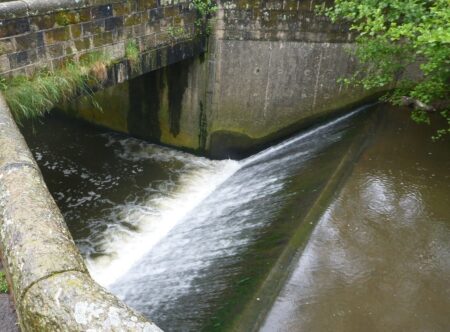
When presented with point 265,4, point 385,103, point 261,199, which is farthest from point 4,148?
point 385,103

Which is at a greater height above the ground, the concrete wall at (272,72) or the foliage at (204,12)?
the foliage at (204,12)

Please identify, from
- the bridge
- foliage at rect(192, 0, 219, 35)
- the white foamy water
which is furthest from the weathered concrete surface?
foliage at rect(192, 0, 219, 35)

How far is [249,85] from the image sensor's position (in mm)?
7398

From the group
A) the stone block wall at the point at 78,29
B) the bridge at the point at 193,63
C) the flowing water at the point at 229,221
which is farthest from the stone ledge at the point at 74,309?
the stone block wall at the point at 78,29

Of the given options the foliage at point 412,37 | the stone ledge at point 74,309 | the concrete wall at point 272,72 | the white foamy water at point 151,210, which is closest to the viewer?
the stone ledge at point 74,309

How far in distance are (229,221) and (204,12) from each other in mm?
3671

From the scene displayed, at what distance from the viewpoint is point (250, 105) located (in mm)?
7559

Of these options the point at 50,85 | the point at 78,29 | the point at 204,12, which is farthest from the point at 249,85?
the point at 50,85

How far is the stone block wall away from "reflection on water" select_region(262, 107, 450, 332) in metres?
3.54

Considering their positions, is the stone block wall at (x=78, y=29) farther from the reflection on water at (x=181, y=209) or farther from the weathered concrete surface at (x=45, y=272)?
the weathered concrete surface at (x=45, y=272)

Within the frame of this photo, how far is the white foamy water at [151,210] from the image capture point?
529 cm

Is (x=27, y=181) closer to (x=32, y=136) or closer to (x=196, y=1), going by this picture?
(x=196, y=1)

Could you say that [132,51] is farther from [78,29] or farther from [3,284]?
[3,284]

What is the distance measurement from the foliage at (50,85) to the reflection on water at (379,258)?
10.7ft
